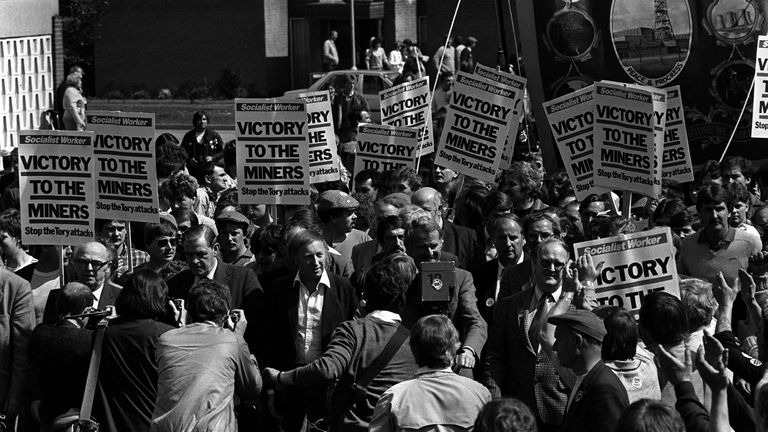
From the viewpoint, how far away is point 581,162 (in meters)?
11.5

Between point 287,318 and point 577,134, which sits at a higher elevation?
point 577,134

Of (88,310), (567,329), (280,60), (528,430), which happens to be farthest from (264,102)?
(280,60)

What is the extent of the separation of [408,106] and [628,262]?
8.28 meters

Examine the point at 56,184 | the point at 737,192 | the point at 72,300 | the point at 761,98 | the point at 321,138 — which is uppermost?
the point at 761,98

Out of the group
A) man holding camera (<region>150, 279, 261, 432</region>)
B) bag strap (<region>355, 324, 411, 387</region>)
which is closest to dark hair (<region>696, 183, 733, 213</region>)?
bag strap (<region>355, 324, 411, 387</region>)

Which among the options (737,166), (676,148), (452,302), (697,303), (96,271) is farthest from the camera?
(737,166)

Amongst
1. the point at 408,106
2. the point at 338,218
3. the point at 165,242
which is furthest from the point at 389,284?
the point at 408,106

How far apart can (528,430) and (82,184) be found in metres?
5.72

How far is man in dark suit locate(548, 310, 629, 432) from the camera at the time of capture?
19.9 ft

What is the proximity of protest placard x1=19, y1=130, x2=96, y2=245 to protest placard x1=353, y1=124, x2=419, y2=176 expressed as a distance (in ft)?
16.1

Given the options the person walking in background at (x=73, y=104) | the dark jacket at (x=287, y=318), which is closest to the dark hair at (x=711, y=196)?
the dark jacket at (x=287, y=318)

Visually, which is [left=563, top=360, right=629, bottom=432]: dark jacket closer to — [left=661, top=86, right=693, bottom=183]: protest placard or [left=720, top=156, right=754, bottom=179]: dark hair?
[left=661, top=86, right=693, bottom=183]: protest placard

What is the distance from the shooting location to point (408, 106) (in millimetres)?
16484

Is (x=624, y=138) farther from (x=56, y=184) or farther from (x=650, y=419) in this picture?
(x=650, y=419)
